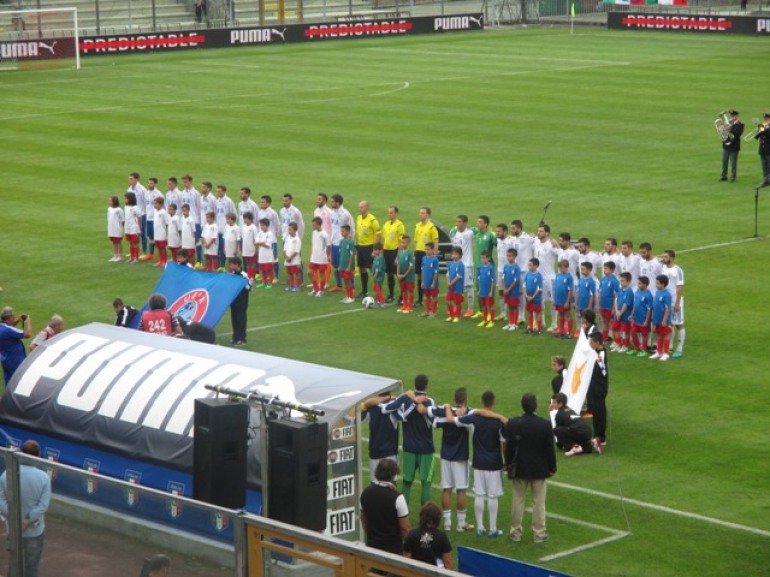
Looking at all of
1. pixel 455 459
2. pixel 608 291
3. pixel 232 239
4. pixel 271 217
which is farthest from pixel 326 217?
pixel 455 459

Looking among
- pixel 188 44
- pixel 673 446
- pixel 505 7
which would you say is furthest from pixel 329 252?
pixel 505 7

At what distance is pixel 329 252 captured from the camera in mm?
27484

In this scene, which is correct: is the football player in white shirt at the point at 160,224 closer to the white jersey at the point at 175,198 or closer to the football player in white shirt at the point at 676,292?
the white jersey at the point at 175,198

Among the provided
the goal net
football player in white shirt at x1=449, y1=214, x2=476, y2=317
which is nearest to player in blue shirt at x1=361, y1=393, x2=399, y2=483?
football player in white shirt at x1=449, y1=214, x2=476, y2=317

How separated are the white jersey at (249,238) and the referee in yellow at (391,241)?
274 cm

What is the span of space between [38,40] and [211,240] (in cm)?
3398

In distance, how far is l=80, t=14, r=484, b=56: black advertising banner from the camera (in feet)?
212

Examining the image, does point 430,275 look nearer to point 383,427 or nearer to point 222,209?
point 222,209

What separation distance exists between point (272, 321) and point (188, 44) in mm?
43766

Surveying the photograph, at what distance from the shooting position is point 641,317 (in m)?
22.9

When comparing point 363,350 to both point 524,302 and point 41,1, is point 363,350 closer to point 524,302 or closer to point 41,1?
point 524,302

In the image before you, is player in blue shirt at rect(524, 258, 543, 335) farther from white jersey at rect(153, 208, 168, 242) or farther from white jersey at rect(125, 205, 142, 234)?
white jersey at rect(125, 205, 142, 234)

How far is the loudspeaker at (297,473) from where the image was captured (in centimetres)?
1145

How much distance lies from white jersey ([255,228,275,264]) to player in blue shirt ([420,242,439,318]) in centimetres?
346
